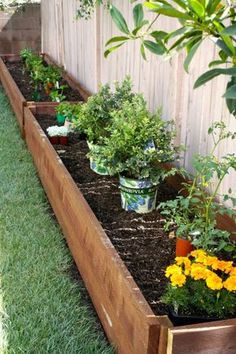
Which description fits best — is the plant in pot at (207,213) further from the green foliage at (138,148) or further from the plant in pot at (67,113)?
the plant in pot at (67,113)

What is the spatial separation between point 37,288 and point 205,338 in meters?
1.34

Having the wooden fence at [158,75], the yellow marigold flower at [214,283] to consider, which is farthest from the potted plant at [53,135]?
the yellow marigold flower at [214,283]

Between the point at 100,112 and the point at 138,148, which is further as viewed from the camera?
the point at 100,112

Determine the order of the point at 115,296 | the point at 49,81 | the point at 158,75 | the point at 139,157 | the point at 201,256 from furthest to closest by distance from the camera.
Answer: the point at 49,81 < the point at 158,75 < the point at 139,157 < the point at 115,296 < the point at 201,256

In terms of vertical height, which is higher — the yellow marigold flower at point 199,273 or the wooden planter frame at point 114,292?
the yellow marigold flower at point 199,273

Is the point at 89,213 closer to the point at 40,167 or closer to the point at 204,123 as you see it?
the point at 204,123

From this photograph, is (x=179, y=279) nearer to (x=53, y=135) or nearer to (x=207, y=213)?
(x=207, y=213)

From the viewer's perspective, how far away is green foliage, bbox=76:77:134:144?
3986mm

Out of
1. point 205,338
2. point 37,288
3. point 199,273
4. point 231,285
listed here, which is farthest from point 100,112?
point 205,338

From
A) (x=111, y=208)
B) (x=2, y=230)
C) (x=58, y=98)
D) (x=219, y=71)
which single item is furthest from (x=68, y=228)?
(x=58, y=98)

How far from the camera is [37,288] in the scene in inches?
117

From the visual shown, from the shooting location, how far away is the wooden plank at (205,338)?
186cm

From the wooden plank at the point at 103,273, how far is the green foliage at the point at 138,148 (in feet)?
1.09

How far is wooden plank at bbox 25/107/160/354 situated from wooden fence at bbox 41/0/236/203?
2.57 ft
